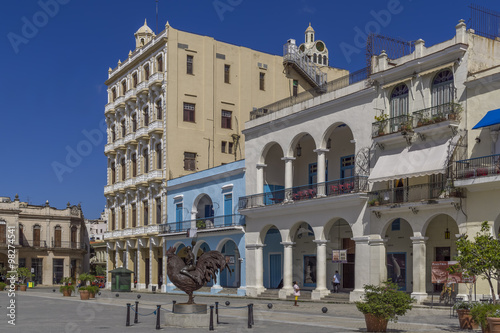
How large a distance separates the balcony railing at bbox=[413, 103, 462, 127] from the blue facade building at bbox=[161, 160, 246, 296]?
1475 centimetres

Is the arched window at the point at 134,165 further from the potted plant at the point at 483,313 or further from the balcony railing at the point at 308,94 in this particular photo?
the potted plant at the point at 483,313

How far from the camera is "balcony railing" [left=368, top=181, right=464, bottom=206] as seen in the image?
27.5 m

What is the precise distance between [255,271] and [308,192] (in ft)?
21.4

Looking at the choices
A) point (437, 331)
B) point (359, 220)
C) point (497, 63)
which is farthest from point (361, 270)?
point (437, 331)

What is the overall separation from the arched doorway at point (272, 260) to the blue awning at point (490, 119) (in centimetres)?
1789

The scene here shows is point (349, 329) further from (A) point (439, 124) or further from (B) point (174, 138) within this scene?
(B) point (174, 138)

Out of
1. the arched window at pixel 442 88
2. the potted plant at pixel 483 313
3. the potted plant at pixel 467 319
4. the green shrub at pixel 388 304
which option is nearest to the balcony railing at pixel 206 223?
the arched window at pixel 442 88

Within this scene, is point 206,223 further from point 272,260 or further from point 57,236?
point 57,236

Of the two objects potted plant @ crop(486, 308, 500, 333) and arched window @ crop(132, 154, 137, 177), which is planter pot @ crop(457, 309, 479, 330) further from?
arched window @ crop(132, 154, 137, 177)

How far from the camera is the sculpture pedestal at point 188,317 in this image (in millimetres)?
20250

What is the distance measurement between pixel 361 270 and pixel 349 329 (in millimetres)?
12813

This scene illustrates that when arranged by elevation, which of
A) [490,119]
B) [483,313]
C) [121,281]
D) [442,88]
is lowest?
[121,281]

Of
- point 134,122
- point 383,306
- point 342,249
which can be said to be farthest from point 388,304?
point 134,122

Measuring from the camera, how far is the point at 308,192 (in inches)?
1410
